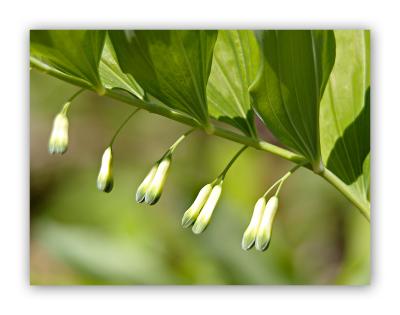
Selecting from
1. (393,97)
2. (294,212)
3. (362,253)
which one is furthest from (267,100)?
(294,212)

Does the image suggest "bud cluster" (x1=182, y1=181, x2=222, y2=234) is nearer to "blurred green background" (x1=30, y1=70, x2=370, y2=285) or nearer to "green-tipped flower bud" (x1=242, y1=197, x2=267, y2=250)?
"green-tipped flower bud" (x1=242, y1=197, x2=267, y2=250)

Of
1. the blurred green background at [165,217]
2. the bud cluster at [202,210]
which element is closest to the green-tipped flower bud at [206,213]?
the bud cluster at [202,210]

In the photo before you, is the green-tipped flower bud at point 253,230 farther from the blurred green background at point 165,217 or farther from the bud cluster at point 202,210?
the blurred green background at point 165,217

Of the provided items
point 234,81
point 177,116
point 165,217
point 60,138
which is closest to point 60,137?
point 60,138
